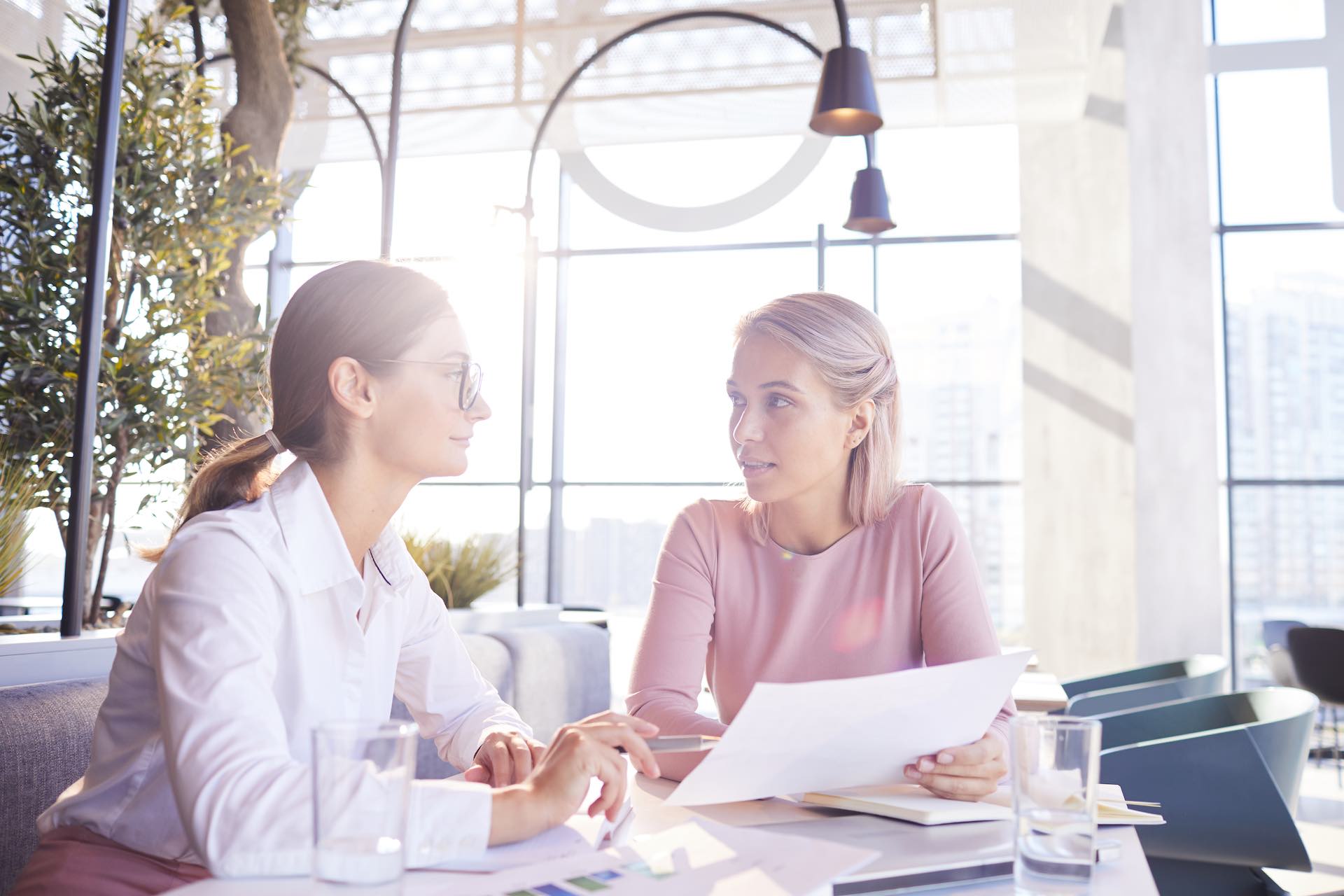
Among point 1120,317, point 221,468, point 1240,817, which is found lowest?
point 1240,817

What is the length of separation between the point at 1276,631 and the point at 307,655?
6342 millimetres

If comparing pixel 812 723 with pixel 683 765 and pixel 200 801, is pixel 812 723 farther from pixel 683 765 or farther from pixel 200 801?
pixel 200 801

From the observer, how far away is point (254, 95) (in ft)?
11.7

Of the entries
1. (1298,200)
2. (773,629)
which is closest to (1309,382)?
(1298,200)

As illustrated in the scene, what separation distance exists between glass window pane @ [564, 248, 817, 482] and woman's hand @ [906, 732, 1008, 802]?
6.44 metres

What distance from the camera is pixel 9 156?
2783 millimetres

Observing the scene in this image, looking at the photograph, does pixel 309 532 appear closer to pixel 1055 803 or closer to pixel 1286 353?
pixel 1055 803

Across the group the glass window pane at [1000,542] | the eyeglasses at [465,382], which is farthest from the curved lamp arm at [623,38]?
the eyeglasses at [465,382]

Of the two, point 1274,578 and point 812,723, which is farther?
point 1274,578

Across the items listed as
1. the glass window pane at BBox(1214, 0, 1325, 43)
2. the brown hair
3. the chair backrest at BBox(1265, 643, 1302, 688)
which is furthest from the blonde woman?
the glass window pane at BBox(1214, 0, 1325, 43)

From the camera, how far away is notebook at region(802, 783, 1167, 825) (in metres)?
1.18

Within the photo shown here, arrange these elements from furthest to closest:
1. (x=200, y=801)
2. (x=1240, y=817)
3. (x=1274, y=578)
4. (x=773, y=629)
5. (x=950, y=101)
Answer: (x=1274, y=578)
(x=950, y=101)
(x=1240, y=817)
(x=773, y=629)
(x=200, y=801)

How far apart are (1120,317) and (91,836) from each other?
680cm

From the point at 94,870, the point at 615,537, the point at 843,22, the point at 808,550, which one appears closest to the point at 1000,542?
the point at 615,537
